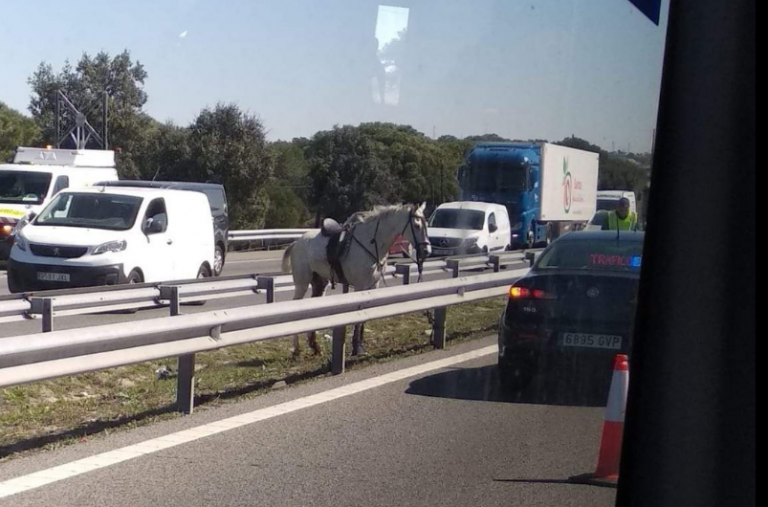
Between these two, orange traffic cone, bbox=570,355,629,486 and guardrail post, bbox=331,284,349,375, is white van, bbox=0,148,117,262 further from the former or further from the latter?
orange traffic cone, bbox=570,355,629,486

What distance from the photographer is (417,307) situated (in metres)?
9.07

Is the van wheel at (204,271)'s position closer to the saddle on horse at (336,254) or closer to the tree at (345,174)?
the saddle on horse at (336,254)

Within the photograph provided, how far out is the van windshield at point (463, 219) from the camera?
3.15 meters

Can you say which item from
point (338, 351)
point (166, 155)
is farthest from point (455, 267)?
point (338, 351)

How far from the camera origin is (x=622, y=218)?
2805mm

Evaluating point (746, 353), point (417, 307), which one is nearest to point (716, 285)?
point (746, 353)

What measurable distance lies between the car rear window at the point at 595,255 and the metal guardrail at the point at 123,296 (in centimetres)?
530

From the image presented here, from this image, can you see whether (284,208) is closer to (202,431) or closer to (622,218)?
(622,218)

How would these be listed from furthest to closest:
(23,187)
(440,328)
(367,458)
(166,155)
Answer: (23,187) < (440,328) < (367,458) < (166,155)

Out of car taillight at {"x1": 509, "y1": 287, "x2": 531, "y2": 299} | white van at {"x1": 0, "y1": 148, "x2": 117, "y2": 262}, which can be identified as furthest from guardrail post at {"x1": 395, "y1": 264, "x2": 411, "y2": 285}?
white van at {"x1": 0, "y1": 148, "x2": 117, "y2": 262}

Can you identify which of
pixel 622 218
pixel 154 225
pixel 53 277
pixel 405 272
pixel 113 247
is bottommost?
pixel 53 277

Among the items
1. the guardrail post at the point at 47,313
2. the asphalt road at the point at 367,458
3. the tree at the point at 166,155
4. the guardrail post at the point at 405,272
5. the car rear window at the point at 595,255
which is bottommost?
the asphalt road at the point at 367,458

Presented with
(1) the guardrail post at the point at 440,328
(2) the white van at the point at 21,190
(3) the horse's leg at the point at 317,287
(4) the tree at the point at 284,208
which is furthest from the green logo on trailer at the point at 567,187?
(2) the white van at the point at 21,190

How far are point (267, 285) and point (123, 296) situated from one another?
164 cm
